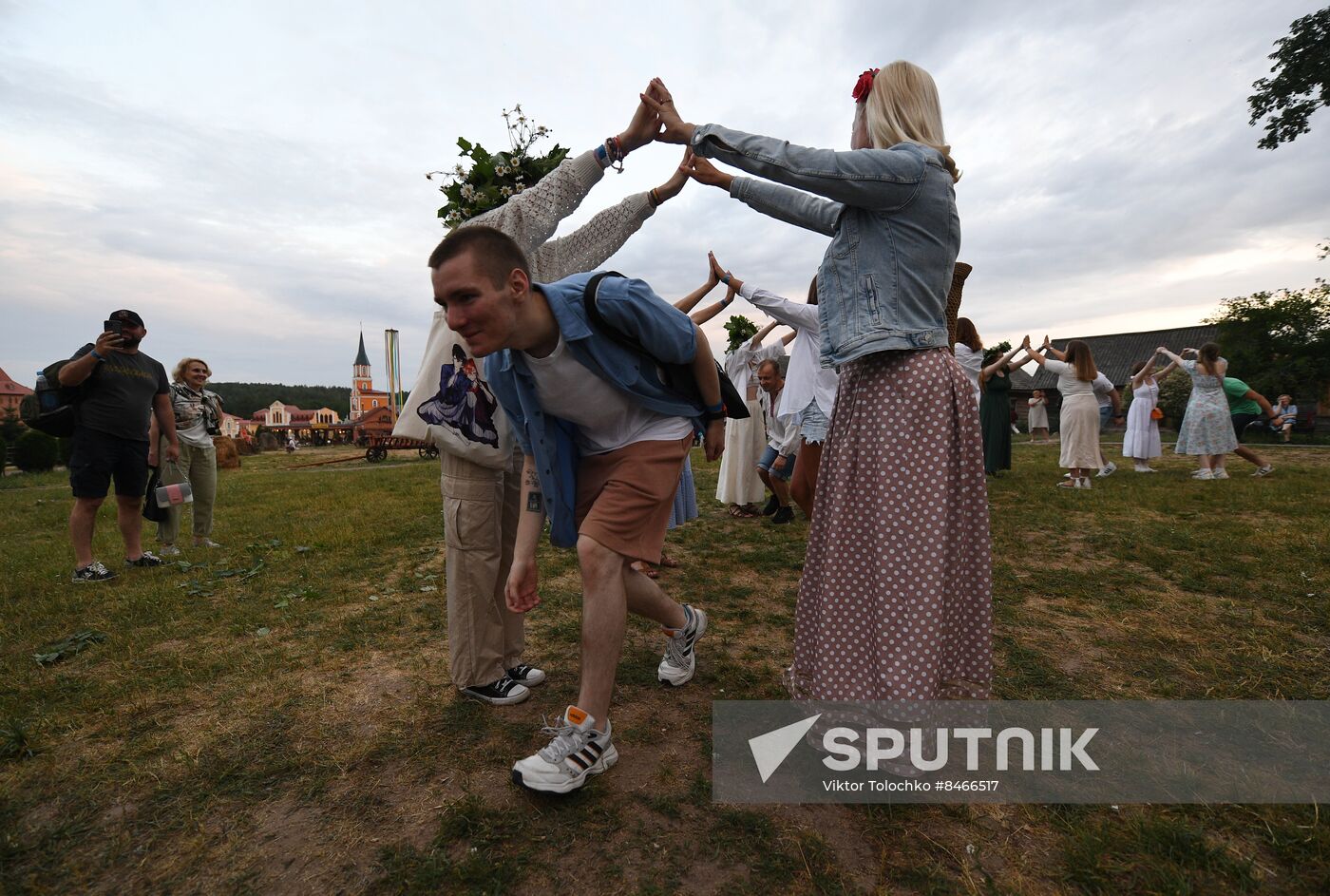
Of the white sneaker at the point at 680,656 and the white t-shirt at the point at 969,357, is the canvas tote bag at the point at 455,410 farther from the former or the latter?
the white t-shirt at the point at 969,357

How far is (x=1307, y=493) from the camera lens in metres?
7.41

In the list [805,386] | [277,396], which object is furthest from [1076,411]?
[277,396]

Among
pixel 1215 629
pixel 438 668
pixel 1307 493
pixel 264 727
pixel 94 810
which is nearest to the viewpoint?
pixel 94 810

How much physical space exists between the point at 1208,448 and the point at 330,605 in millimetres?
12101

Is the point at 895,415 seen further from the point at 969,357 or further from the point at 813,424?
the point at 969,357

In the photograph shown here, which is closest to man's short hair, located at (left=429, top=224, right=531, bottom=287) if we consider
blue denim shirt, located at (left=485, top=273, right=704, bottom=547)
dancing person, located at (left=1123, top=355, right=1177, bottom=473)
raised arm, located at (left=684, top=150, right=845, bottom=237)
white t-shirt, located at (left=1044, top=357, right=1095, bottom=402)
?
blue denim shirt, located at (left=485, top=273, right=704, bottom=547)

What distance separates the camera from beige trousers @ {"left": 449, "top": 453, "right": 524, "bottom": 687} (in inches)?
101

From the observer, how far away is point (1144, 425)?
10.8 meters

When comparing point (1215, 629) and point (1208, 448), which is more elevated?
point (1208, 448)

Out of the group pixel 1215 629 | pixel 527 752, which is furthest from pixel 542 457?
pixel 1215 629

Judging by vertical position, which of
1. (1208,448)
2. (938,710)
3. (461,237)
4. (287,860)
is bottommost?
(287,860)

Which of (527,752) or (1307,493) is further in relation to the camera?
(1307,493)

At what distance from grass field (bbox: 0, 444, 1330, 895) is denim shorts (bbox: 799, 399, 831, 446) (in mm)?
1076

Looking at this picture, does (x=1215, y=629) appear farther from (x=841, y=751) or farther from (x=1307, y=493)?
(x=1307, y=493)
